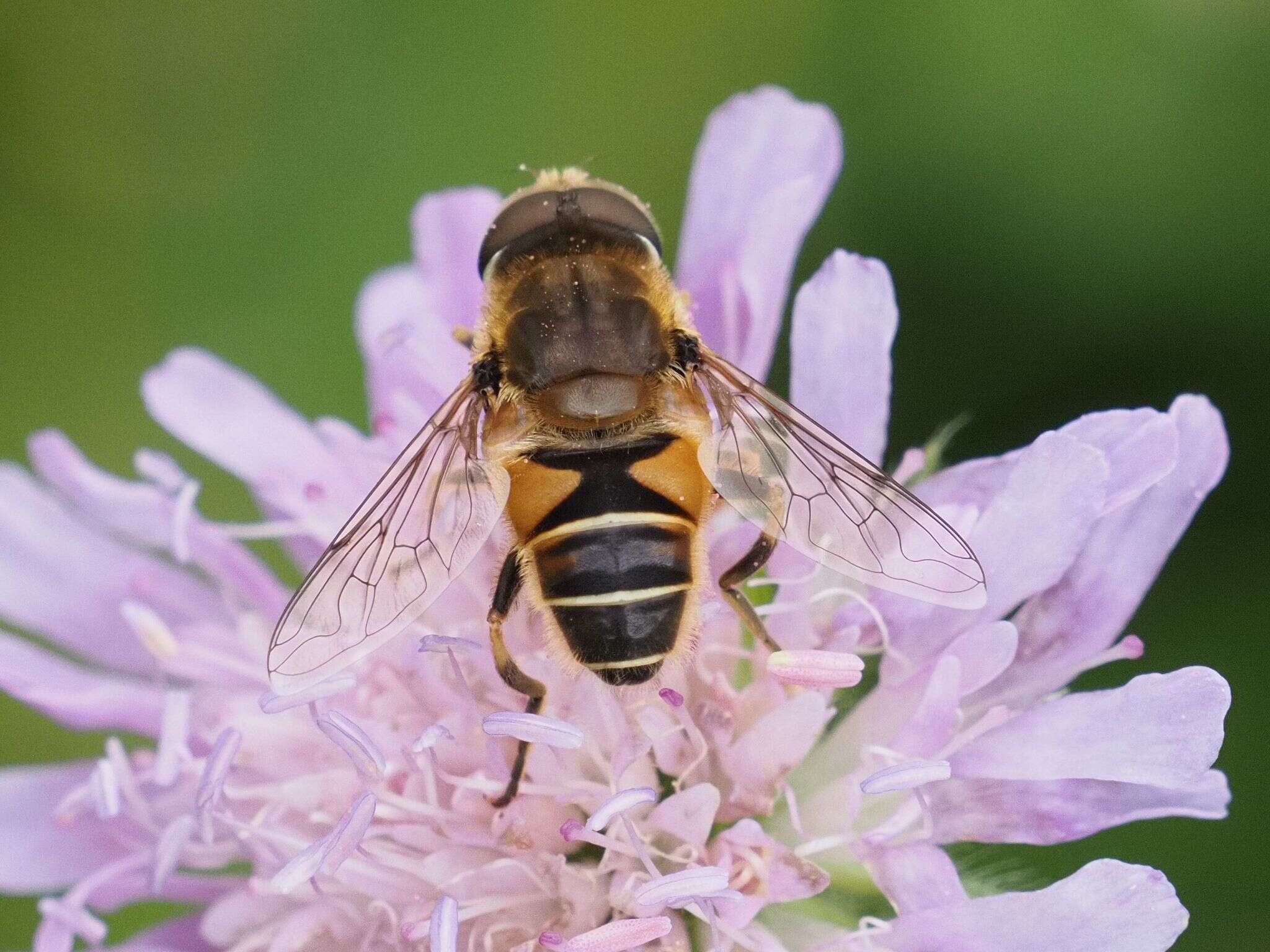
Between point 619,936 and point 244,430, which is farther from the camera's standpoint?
point 244,430

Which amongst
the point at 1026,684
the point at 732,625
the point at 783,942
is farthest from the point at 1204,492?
the point at 783,942

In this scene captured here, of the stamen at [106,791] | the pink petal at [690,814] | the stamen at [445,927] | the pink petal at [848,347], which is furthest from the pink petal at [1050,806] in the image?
the stamen at [106,791]

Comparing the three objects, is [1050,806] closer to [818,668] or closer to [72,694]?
[818,668]

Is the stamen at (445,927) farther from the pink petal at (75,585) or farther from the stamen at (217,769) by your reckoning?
the pink petal at (75,585)

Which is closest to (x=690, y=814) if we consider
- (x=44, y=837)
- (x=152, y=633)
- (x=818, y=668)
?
(x=818, y=668)

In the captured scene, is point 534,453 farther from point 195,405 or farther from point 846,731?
point 195,405
